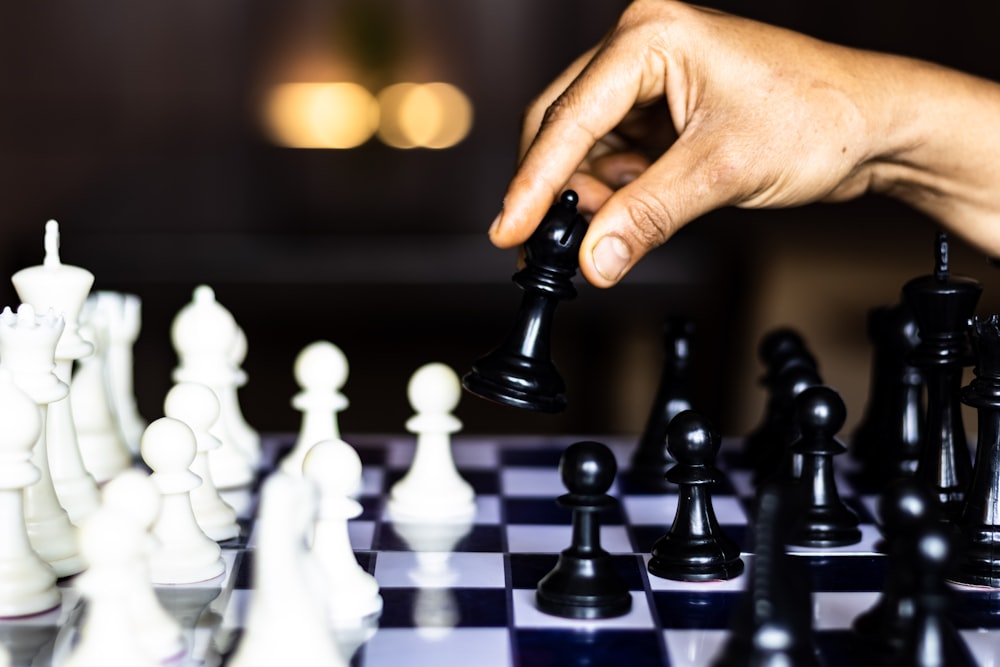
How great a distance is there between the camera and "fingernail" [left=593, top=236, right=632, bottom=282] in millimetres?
1446

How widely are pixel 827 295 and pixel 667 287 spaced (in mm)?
1053

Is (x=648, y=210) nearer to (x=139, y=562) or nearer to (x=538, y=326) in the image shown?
(x=538, y=326)

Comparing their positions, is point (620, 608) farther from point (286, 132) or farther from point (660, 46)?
point (286, 132)

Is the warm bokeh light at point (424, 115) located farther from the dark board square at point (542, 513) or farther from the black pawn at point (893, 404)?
the dark board square at point (542, 513)

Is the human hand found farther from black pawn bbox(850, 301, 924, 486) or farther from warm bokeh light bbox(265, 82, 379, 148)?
warm bokeh light bbox(265, 82, 379, 148)

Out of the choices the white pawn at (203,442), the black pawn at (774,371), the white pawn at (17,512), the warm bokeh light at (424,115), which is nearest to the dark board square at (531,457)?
the black pawn at (774,371)

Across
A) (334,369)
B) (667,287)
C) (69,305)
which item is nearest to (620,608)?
(334,369)

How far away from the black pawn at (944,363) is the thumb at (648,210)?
267mm

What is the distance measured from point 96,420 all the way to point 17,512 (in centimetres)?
44

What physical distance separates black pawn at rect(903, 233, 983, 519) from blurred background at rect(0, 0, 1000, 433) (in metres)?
2.26

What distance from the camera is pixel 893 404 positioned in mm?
1665

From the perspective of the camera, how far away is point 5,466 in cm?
116

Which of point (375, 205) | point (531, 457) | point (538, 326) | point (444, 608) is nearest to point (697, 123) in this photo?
point (538, 326)

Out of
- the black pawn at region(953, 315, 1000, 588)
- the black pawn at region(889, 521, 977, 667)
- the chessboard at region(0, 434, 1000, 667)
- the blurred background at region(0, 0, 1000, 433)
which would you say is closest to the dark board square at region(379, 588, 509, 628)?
the chessboard at region(0, 434, 1000, 667)
